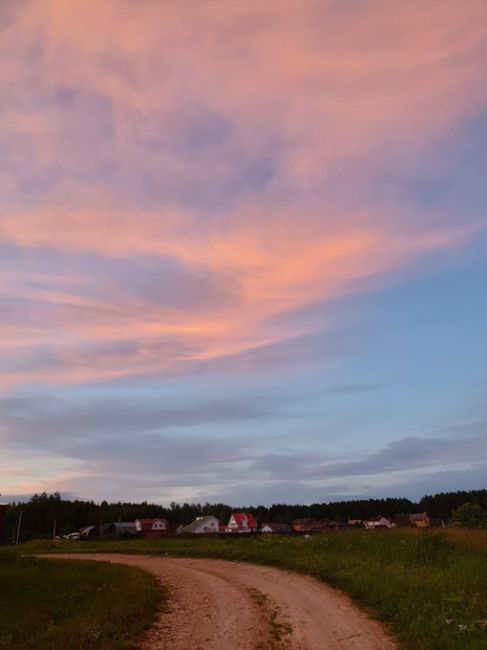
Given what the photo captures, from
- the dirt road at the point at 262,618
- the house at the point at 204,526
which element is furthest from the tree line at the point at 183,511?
the dirt road at the point at 262,618

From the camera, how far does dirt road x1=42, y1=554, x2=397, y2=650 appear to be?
12.0 m

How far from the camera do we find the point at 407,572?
19.3 metres

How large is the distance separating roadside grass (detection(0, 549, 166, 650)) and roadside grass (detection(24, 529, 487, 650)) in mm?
6185

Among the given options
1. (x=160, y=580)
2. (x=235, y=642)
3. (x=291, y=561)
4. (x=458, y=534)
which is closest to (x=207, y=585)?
(x=160, y=580)

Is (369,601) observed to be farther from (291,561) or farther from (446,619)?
(291,561)

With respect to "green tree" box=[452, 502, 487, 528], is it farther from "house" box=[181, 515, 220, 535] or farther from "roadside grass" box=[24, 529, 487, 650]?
"house" box=[181, 515, 220, 535]

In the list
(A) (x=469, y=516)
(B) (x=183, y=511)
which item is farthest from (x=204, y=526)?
(A) (x=469, y=516)

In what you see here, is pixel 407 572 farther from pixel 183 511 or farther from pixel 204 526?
pixel 183 511

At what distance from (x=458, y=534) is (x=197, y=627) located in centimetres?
1772

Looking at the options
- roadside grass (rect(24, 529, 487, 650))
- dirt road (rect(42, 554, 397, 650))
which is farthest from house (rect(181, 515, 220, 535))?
dirt road (rect(42, 554, 397, 650))

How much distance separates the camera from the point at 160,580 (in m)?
22.9

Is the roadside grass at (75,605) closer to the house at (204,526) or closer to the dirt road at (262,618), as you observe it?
the dirt road at (262,618)

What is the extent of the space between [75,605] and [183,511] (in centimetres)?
16722

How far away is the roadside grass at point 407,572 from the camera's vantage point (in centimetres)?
1203
